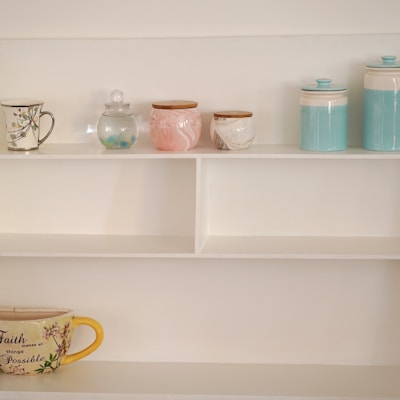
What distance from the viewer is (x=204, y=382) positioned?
1.84m

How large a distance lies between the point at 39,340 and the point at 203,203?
1.46 ft

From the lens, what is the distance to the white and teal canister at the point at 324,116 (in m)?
1.73

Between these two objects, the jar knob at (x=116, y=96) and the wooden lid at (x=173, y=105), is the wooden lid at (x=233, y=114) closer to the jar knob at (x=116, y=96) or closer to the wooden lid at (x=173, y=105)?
the wooden lid at (x=173, y=105)

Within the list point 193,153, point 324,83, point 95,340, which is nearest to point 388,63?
point 324,83

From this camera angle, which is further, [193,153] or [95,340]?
[95,340]

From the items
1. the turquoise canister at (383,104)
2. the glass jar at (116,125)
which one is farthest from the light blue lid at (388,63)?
the glass jar at (116,125)

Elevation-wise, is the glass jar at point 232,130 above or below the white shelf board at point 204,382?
above

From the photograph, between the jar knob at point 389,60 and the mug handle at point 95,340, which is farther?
the mug handle at point 95,340

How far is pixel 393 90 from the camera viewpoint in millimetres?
1719

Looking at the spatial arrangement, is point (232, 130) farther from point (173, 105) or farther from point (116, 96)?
point (116, 96)

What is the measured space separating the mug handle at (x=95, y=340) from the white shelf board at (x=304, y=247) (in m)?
0.29

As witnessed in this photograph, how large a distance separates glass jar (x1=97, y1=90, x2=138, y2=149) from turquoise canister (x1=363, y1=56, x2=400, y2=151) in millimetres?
484

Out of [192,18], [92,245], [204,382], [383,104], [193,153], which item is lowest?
[204,382]

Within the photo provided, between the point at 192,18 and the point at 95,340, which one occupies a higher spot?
the point at 192,18
